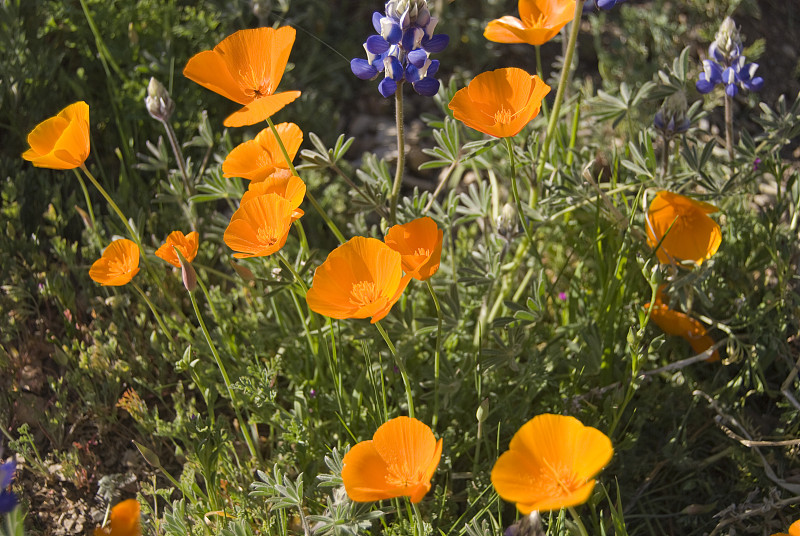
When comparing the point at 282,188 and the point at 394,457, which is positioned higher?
the point at 282,188

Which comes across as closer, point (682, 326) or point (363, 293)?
point (363, 293)


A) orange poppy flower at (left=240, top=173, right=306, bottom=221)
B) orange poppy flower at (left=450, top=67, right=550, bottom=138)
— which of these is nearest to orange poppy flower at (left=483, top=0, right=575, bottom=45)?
orange poppy flower at (left=450, top=67, right=550, bottom=138)

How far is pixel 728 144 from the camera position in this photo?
225 cm

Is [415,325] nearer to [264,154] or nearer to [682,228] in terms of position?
[264,154]

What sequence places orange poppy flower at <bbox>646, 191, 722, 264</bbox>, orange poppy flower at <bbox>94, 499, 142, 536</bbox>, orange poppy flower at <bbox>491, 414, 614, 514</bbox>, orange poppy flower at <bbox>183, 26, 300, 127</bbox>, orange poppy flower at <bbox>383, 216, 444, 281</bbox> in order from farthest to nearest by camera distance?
orange poppy flower at <bbox>646, 191, 722, 264</bbox>
orange poppy flower at <bbox>183, 26, 300, 127</bbox>
orange poppy flower at <bbox>383, 216, 444, 281</bbox>
orange poppy flower at <bbox>94, 499, 142, 536</bbox>
orange poppy flower at <bbox>491, 414, 614, 514</bbox>

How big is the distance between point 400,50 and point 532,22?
48 centimetres

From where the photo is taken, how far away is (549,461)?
1.38 m

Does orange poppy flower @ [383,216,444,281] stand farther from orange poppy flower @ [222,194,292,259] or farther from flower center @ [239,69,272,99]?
flower center @ [239,69,272,99]


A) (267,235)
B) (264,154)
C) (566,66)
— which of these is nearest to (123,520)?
(267,235)

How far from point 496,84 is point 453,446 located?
916mm

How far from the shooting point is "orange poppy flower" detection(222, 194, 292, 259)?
5.17 ft

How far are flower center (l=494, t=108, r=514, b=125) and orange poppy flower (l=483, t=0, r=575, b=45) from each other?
0.22 metres

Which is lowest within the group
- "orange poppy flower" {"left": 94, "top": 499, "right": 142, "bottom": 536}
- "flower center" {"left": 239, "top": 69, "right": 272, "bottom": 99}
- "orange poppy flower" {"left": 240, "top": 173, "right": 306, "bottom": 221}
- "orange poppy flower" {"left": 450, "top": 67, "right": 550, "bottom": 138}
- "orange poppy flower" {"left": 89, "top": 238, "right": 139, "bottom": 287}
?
"orange poppy flower" {"left": 94, "top": 499, "right": 142, "bottom": 536}

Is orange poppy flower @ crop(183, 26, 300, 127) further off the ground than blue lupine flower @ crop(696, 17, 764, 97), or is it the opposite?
orange poppy flower @ crop(183, 26, 300, 127)
